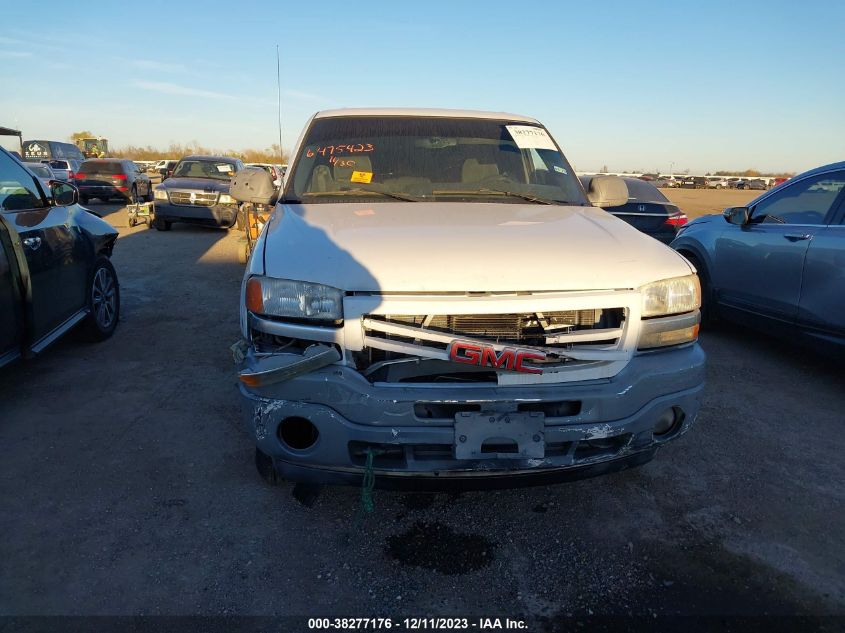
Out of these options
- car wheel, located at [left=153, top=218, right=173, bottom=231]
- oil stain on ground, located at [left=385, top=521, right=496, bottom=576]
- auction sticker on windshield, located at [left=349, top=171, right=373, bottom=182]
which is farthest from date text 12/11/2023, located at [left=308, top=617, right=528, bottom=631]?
car wheel, located at [left=153, top=218, right=173, bottom=231]

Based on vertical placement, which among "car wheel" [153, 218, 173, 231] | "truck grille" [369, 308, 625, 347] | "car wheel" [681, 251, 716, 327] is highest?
"truck grille" [369, 308, 625, 347]

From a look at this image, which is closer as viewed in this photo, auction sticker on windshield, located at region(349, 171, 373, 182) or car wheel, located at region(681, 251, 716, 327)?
auction sticker on windshield, located at region(349, 171, 373, 182)

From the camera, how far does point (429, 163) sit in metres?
3.73

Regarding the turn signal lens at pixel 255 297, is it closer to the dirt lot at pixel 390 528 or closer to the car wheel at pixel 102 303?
the dirt lot at pixel 390 528

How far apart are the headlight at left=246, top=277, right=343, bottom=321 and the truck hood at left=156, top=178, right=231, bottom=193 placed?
1123 centimetres

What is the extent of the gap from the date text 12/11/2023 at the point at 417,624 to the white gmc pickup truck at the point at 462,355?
48 cm

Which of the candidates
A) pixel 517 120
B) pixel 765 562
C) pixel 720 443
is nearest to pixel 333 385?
pixel 765 562

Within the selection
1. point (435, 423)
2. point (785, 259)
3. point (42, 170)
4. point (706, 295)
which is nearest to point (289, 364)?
point (435, 423)

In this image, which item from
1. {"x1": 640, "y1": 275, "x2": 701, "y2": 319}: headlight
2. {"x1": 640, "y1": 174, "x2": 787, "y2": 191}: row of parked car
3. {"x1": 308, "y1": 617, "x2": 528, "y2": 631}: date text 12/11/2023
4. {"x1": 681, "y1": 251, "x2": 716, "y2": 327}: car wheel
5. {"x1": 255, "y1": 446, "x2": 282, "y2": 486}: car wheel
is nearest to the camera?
{"x1": 308, "y1": 617, "x2": 528, "y2": 631}: date text 12/11/2023

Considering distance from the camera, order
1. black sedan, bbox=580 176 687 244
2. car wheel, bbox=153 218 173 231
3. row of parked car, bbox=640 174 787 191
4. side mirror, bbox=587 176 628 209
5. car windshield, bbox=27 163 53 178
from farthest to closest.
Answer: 1. row of parked car, bbox=640 174 787 191
2. car windshield, bbox=27 163 53 178
3. car wheel, bbox=153 218 173 231
4. black sedan, bbox=580 176 687 244
5. side mirror, bbox=587 176 628 209

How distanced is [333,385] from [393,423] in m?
0.26

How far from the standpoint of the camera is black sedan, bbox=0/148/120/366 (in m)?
3.70

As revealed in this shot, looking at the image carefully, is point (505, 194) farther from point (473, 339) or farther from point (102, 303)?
point (102, 303)

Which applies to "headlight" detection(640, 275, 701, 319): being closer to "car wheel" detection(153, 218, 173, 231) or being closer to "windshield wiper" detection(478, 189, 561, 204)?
"windshield wiper" detection(478, 189, 561, 204)
